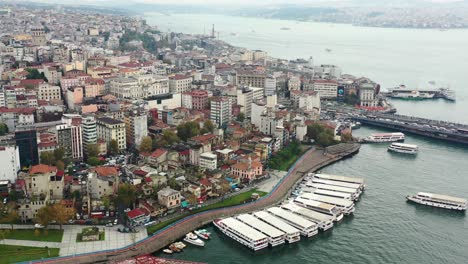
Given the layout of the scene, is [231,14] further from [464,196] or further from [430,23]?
[464,196]

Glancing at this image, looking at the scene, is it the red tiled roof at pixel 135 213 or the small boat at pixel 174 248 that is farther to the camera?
the red tiled roof at pixel 135 213

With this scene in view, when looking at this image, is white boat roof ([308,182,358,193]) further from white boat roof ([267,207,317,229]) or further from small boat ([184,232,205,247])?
small boat ([184,232,205,247])

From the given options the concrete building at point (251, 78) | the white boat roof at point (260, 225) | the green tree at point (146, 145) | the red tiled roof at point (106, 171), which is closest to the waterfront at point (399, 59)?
the concrete building at point (251, 78)

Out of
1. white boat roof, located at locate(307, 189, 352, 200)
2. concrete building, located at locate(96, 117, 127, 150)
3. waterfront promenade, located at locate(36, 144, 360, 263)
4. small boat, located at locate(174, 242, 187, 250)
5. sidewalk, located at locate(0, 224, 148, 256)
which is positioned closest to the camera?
waterfront promenade, located at locate(36, 144, 360, 263)

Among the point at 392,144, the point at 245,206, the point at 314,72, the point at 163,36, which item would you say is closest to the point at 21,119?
the point at 245,206

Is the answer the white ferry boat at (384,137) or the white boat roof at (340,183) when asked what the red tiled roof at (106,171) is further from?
the white ferry boat at (384,137)

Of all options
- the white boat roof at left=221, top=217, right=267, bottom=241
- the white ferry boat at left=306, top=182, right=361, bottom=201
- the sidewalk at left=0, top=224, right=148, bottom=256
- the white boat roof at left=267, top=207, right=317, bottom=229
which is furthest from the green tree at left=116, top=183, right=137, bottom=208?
the white ferry boat at left=306, top=182, right=361, bottom=201
